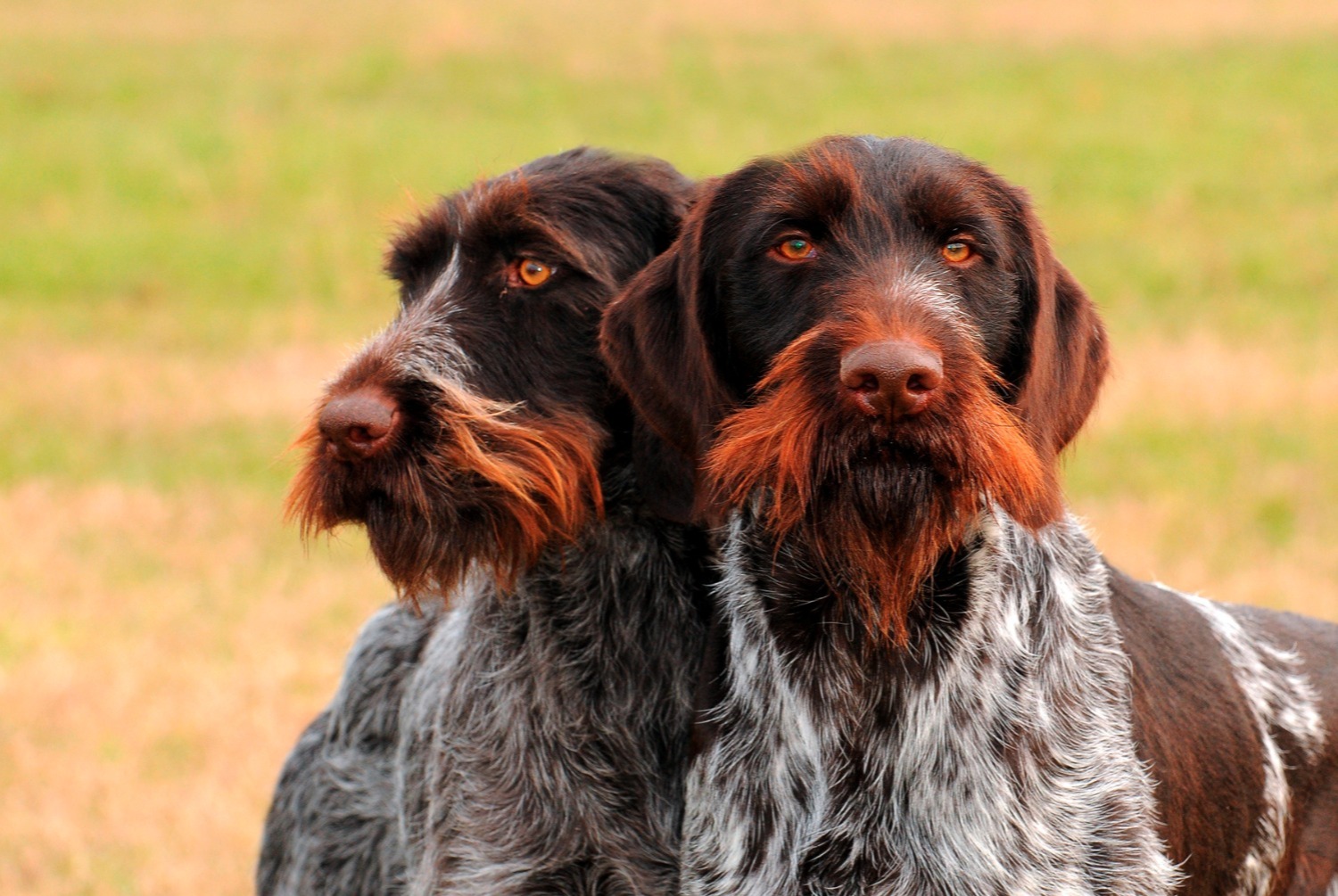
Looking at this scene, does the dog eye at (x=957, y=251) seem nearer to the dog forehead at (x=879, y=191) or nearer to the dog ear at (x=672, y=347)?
the dog forehead at (x=879, y=191)

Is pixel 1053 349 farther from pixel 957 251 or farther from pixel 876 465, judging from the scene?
pixel 876 465

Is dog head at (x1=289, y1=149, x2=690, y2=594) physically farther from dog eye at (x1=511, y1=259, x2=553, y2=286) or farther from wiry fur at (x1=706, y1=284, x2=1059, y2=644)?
wiry fur at (x1=706, y1=284, x2=1059, y2=644)

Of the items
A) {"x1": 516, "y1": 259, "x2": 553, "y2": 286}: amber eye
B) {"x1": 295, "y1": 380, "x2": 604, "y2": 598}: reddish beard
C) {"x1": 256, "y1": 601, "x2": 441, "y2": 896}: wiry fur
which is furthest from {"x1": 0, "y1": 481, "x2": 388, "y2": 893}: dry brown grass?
{"x1": 516, "y1": 259, "x2": 553, "y2": 286}: amber eye

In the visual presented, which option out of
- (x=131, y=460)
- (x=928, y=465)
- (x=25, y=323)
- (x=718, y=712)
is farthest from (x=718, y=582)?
(x=25, y=323)

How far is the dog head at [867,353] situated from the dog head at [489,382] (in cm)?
38

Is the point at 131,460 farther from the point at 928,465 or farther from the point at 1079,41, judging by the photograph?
the point at 1079,41

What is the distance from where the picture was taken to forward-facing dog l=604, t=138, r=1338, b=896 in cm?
375

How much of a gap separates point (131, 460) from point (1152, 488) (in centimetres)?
613

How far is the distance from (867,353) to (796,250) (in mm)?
555

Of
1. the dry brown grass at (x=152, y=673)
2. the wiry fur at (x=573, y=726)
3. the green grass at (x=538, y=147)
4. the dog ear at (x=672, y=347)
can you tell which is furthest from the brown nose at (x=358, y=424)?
the green grass at (x=538, y=147)

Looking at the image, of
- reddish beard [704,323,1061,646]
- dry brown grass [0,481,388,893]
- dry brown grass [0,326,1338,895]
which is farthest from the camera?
dry brown grass [0,326,1338,895]

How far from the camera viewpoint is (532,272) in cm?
466

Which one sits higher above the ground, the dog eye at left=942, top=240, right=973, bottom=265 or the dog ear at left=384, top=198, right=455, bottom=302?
the dog ear at left=384, top=198, right=455, bottom=302

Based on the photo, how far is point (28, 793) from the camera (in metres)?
7.11
